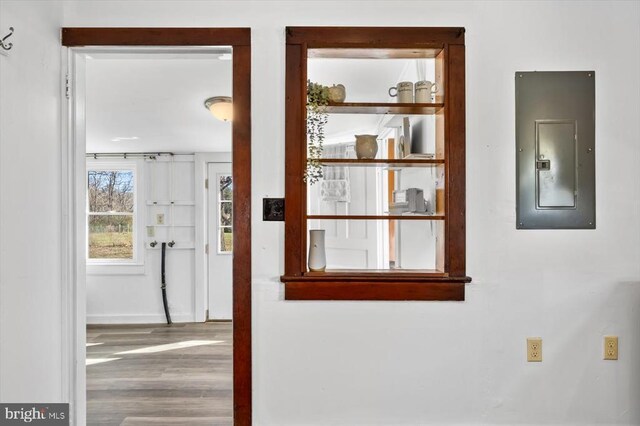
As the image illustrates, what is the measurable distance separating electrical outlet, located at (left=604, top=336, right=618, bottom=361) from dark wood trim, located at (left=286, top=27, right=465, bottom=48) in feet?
5.03

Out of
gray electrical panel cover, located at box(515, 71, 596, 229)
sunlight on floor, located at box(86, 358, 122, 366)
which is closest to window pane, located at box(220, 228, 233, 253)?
sunlight on floor, located at box(86, 358, 122, 366)

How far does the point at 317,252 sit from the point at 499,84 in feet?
3.79

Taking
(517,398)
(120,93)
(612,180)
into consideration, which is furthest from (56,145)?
(612,180)

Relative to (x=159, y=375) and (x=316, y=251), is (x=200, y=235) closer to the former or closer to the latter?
(x=159, y=375)

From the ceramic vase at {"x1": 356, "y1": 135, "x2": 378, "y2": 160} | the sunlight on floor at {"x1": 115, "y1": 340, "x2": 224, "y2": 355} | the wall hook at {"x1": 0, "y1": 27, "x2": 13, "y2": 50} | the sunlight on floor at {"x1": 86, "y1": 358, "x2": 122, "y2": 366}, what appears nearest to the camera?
the wall hook at {"x1": 0, "y1": 27, "x2": 13, "y2": 50}

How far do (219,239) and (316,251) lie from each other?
328cm

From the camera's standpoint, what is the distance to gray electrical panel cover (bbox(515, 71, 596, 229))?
6.03 feet

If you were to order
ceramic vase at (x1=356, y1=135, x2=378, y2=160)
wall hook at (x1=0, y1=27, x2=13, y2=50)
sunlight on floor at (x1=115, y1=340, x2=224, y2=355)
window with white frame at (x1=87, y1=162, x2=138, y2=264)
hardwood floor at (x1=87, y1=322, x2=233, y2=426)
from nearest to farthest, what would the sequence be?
wall hook at (x1=0, y1=27, x2=13, y2=50), ceramic vase at (x1=356, y1=135, x2=378, y2=160), hardwood floor at (x1=87, y1=322, x2=233, y2=426), sunlight on floor at (x1=115, y1=340, x2=224, y2=355), window with white frame at (x1=87, y1=162, x2=138, y2=264)

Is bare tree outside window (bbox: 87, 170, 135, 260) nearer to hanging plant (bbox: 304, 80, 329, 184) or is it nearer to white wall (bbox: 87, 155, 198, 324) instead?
white wall (bbox: 87, 155, 198, 324)

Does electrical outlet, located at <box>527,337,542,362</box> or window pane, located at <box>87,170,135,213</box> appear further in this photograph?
window pane, located at <box>87,170,135,213</box>

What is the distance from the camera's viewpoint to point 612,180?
184 cm

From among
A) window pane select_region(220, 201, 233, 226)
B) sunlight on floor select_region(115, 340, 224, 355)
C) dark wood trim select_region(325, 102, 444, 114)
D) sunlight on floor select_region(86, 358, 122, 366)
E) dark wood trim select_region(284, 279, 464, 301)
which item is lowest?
sunlight on floor select_region(115, 340, 224, 355)

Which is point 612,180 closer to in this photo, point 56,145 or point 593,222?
point 593,222

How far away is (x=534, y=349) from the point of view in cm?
184
